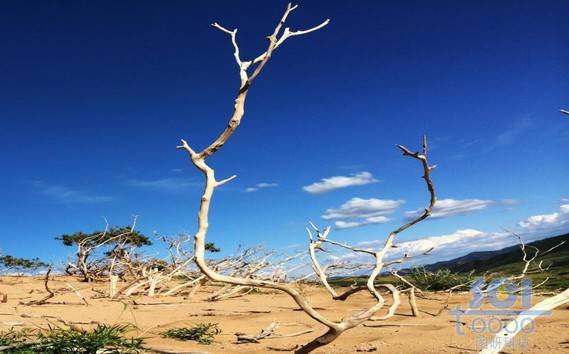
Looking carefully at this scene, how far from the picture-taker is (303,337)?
429 cm

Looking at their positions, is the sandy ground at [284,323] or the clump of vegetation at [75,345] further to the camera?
the sandy ground at [284,323]

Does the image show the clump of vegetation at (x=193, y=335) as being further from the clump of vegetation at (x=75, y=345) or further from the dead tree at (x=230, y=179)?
the dead tree at (x=230, y=179)

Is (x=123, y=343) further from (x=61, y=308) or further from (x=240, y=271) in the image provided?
(x=240, y=271)

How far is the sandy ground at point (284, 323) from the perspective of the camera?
3418 millimetres

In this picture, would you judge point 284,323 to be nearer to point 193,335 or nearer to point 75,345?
point 193,335

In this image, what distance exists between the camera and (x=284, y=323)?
5.16m

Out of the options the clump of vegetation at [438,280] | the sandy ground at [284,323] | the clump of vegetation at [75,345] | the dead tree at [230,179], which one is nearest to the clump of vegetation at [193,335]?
the sandy ground at [284,323]

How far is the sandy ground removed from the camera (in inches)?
135

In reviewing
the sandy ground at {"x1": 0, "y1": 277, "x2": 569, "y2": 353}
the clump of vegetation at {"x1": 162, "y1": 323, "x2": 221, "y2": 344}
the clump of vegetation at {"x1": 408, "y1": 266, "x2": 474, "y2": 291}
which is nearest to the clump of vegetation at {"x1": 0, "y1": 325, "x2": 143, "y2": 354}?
the sandy ground at {"x1": 0, "y1": 277, "x2": 569, "y2": 353}

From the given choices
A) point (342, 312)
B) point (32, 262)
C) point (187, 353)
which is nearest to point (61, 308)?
point (342, 312)

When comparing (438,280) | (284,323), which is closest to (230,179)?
(284,323)

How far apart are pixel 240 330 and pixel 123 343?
174 centimetres

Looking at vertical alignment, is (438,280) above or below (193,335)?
above

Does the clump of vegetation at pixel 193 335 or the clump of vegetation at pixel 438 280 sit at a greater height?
the clump of vegetation at pixel 438 280
